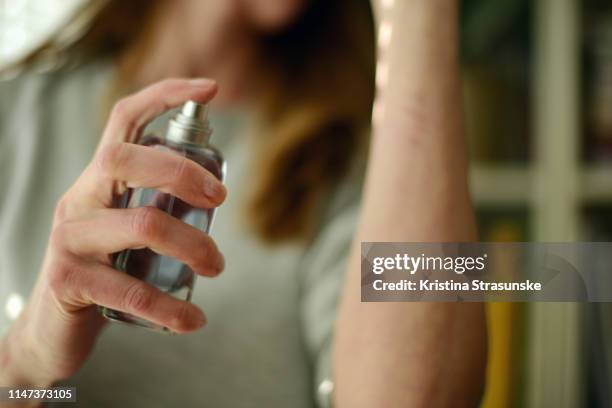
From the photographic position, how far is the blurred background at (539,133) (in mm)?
542

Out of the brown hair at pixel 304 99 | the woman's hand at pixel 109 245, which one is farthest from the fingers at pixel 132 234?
the brown hair at pixel 304 99

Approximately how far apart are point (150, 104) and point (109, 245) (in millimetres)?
107

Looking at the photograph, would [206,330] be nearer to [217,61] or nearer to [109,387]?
[109,387]

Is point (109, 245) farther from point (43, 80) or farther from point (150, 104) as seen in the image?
point (43, 80)

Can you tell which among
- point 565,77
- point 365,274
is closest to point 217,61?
point 365,274

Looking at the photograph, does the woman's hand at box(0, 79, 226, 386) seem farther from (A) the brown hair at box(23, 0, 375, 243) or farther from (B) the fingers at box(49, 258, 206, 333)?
(A) the brown hair at box(23, 0, 375, 243)

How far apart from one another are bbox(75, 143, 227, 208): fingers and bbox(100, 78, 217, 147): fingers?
2cm

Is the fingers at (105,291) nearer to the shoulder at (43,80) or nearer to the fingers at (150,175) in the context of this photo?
the fingers at (150,175)

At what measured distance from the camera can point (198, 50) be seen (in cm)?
55

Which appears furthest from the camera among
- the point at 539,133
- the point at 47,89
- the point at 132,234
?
the point at 539,133

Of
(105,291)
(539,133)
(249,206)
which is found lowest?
(105,291)

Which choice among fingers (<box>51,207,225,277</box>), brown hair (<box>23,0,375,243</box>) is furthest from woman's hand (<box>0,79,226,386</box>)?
brown hair (<box>23,0,375,243</box>)

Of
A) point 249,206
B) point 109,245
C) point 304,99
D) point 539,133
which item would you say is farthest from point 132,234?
point 539,133

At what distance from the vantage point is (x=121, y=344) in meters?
0.47
